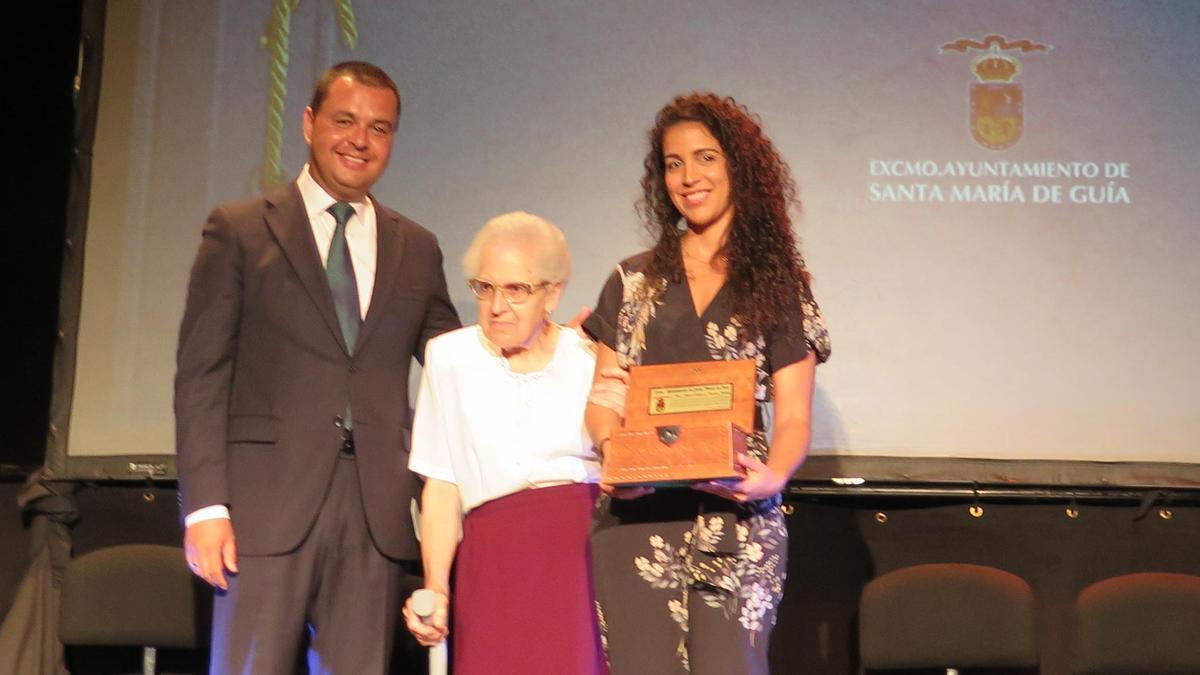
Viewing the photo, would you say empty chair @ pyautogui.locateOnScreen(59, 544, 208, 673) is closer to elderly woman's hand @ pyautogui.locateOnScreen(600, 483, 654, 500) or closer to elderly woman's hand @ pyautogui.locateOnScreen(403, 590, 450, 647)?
elderly woman's hand @ pyautogui.locateOnScreen(403, 590, 450, 647)

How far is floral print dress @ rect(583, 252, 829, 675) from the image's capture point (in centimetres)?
230

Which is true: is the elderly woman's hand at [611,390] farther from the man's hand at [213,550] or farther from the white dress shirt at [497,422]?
the man's hand at [213,550]

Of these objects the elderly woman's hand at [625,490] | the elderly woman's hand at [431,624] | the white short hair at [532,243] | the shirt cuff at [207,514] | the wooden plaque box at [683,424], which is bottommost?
the elderly woman's hand at [431,624]

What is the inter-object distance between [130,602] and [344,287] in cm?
144

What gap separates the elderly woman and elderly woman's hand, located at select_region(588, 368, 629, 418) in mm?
152

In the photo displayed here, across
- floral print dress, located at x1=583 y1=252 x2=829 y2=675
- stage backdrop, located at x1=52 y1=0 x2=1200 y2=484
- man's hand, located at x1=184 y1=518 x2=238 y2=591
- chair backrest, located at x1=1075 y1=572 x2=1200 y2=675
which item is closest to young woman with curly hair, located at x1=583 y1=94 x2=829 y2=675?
floral print dress, located at x1=583 y1=252 x2=829 y2=675

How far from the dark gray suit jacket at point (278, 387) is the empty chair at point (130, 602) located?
111 cm

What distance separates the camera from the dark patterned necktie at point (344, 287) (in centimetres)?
286

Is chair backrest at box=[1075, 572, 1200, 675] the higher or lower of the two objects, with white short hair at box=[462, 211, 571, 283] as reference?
lower

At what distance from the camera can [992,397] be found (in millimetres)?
3740

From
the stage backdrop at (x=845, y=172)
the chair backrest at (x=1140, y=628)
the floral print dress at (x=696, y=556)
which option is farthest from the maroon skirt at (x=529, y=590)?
the chair backrest at (x=1140, y=628)

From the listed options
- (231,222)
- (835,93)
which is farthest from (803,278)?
(835,93)

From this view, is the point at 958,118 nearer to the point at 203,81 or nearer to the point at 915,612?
the point at 915,612

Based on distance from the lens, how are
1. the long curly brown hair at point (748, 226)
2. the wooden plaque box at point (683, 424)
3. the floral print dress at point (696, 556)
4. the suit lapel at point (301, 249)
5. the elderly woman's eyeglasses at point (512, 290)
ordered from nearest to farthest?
1. the wooden plaque box at point (683, 424)
2. the floral print dress at point (696, 556)
3. the long curly brown hair at point (748, 226)
4. the elderly woman's eyeglasses at point (512, 290)
5. the suit lapel at point (301, 249)
